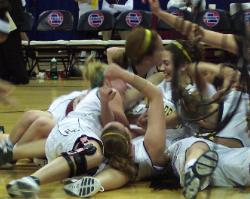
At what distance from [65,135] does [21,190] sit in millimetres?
476

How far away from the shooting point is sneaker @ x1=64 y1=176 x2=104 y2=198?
2.61m

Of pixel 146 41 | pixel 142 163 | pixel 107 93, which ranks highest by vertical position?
pixel 146 41

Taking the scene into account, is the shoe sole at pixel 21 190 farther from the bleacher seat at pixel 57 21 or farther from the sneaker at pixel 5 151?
the bleacher seat at pixel 57 21

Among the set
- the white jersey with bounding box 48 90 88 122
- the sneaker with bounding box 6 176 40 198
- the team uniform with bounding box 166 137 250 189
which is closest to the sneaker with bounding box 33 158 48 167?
the white jersey with bounding box 48 90 88 122

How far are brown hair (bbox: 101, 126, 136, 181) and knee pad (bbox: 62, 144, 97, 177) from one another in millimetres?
80

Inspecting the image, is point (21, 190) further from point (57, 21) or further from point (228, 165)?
point (57, 21)

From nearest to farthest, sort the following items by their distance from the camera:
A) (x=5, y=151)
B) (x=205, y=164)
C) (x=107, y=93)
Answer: (x=205, y=164), (x=107, y=93), (x=5, y=151)

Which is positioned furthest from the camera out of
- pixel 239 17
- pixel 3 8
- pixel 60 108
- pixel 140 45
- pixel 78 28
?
pixel 78 28

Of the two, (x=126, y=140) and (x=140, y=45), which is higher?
(x=140, y=45)

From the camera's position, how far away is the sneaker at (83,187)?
261cm

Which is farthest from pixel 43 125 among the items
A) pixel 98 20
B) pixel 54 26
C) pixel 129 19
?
pixel 54 26

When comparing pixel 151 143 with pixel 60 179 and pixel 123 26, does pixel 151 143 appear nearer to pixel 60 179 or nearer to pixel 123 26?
pixel 60 179

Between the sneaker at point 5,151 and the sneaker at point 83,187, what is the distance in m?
0.60

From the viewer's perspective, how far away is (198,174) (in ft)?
7.97
